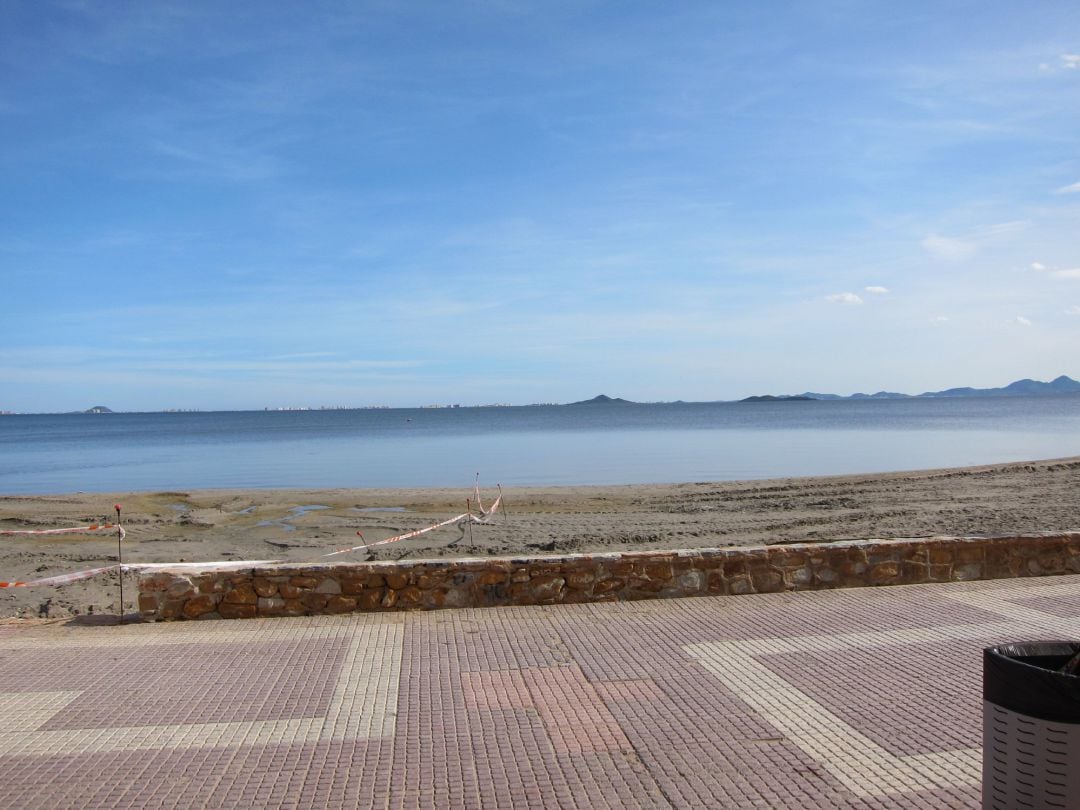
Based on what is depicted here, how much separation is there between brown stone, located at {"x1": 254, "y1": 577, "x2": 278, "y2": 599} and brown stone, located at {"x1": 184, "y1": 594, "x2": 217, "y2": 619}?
1.28 feet

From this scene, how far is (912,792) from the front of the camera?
4.30 metres

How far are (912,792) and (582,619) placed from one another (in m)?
3.63

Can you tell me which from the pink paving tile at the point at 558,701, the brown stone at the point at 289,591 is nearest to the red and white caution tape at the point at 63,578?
the brown stone at the point at 289,591

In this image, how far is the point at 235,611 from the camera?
7.80 metres

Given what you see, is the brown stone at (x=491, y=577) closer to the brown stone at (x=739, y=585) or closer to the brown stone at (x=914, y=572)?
the brown stone at (x=739, y=585)

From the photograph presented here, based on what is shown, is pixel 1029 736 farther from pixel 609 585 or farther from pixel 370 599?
pixel 370 599

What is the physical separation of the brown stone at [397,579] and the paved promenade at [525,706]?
297mm

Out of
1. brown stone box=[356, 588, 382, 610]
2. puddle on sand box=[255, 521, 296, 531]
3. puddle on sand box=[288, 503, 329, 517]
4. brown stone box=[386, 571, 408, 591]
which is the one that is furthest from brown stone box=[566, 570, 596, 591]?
puddle on sand box=[288, 503, 329, 517]

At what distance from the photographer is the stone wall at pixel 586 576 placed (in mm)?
7793

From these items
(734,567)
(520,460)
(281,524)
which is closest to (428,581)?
(734,567)

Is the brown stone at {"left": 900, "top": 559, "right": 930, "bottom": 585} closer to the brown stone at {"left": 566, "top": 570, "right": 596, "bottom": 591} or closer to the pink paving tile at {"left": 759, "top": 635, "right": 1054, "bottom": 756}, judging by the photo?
the pink paving tile at {"left": 759, "top": 635, "right": 1054, "bottom": 756}

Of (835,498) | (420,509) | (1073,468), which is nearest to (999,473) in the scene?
(1073,468)

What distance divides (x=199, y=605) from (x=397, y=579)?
1.74 m

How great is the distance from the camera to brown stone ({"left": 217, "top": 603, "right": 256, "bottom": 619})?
7797 mm
